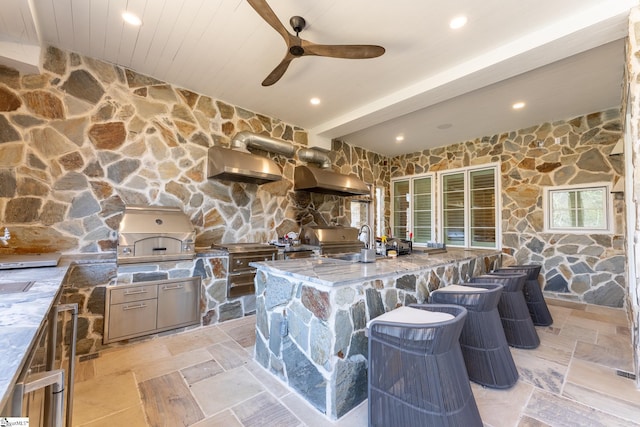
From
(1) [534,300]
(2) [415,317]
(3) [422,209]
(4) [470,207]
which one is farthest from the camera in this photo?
(3) [422,209]

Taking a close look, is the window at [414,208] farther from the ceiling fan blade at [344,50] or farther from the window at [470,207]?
the ceiling fan blade at [344,50]

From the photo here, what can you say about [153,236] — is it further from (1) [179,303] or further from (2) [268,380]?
(2) [268,380]

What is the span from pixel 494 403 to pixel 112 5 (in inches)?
166

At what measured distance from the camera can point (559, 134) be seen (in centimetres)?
434

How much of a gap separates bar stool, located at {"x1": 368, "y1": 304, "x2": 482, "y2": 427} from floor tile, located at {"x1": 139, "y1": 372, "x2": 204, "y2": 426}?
1155mm

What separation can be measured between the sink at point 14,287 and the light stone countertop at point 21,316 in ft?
0.09

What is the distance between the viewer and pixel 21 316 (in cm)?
103

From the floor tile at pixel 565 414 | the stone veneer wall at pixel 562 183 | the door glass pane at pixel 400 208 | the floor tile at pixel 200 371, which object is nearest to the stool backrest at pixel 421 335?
the floor tile at pixel 565 414

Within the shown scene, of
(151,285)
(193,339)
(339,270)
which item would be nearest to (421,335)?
(339,270)

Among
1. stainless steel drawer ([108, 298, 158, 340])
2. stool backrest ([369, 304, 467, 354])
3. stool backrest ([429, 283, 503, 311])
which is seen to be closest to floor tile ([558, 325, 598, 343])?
stool backrest ([429, 283, 503, 311])

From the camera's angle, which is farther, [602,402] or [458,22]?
[458,22]

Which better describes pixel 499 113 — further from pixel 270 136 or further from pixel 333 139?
pixel 270 136

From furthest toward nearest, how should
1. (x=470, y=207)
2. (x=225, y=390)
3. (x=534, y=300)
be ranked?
(x=470, y=207), (x=534, y=300), (x=225, y=390)

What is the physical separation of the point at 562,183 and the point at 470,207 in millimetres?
1425
